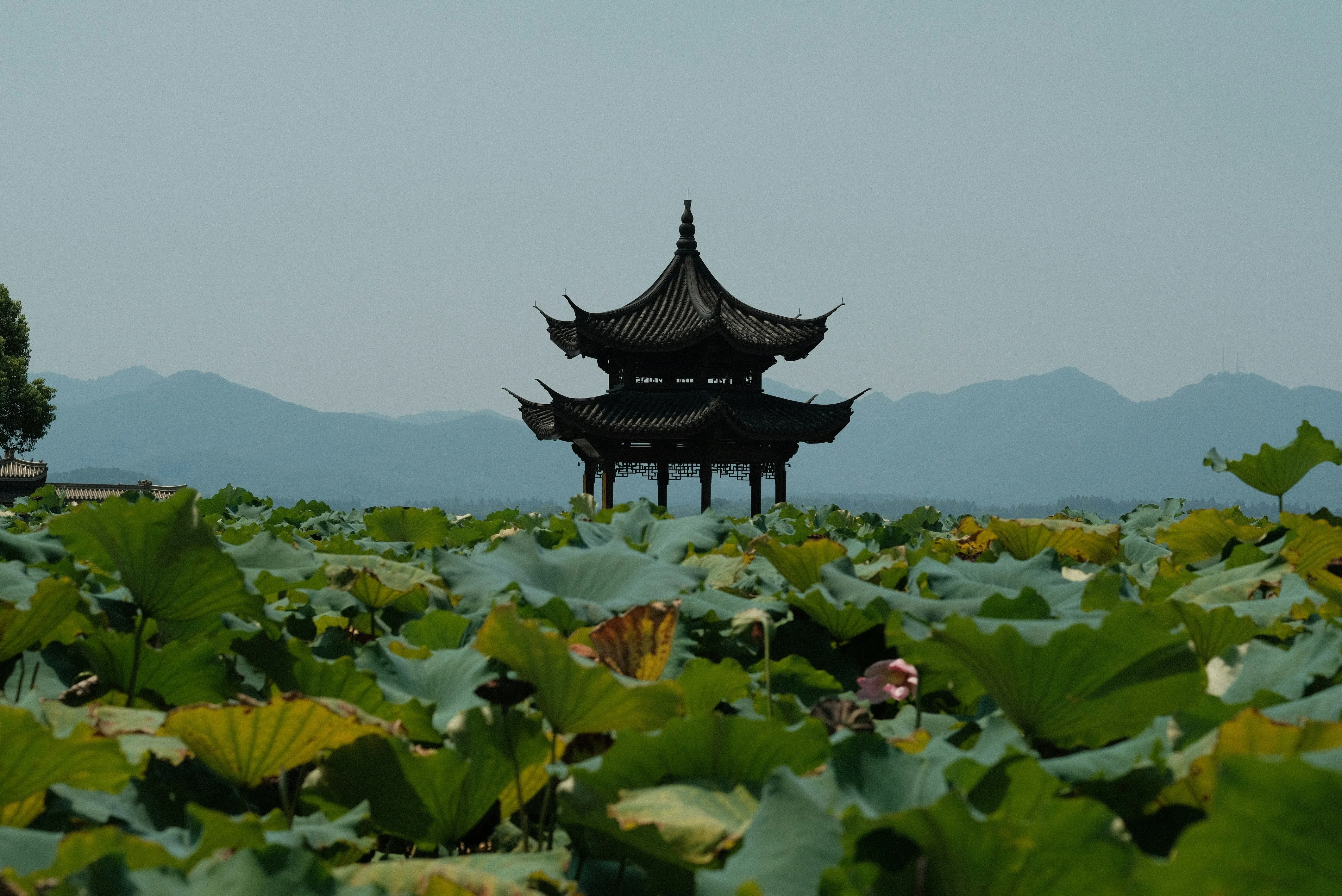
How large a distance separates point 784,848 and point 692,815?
0.11m

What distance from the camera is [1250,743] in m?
0.78

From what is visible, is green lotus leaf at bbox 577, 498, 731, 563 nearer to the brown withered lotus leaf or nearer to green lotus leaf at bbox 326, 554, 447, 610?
green lotus leaf at bbox 326, 554, 447, 610

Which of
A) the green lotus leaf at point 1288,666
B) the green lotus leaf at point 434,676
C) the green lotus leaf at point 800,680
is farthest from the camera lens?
the green lotus leaf at point 800,680

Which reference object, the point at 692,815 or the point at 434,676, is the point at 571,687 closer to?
the point at 692,815

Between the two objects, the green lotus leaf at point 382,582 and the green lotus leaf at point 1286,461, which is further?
the green lotus leaf at point 1286,461

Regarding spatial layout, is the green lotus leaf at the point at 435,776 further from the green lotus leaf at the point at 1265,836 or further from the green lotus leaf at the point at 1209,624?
the green lotus leaf at the point at 1209,624

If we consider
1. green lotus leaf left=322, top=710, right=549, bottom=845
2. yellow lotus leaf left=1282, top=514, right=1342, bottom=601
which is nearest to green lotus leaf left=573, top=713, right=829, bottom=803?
green lotus leaf left=322, top=710, right=549, bottom=845

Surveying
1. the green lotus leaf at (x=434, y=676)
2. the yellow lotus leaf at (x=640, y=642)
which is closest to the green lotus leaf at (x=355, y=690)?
the green lotus leaf at (x=434, y=676)

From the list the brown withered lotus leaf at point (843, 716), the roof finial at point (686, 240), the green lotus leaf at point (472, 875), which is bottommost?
the green lotus leaf at point (472, 875)

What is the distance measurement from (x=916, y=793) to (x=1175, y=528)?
1932 mm

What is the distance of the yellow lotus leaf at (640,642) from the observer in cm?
128

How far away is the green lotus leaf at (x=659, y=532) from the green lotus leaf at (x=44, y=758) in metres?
1.04

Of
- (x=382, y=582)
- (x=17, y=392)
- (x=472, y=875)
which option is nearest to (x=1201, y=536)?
(x=382, y=582)

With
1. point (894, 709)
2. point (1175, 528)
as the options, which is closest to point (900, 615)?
point (894, 709)
